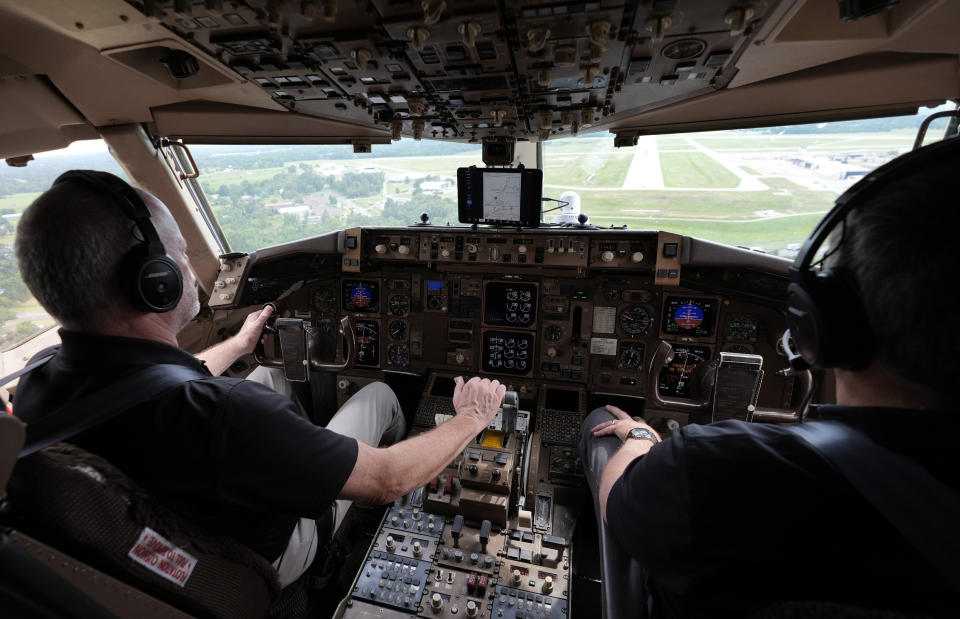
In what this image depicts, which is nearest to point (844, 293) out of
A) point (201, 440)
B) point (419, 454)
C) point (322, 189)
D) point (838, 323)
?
point (838, 323)

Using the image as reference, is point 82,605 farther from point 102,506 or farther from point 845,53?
point 845,53

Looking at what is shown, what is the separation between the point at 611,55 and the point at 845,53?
37.2 inches

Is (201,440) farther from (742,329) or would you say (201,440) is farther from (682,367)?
(742,329)

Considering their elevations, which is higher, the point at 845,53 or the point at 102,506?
the point at 845,53

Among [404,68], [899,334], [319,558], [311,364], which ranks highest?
[404,68]

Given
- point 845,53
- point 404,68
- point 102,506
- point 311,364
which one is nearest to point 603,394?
point 311,364

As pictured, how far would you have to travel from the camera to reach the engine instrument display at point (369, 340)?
3346 millimetres

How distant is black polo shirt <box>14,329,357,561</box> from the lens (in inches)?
35.9

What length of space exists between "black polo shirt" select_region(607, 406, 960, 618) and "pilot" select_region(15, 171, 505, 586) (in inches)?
28.8

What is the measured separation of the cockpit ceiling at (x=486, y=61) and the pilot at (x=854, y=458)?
815 mm

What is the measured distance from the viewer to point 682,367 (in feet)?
9.31

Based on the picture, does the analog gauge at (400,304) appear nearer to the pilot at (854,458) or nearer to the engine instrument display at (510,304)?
the engine instrument display at (510,304)

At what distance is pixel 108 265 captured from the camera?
3.19 feet

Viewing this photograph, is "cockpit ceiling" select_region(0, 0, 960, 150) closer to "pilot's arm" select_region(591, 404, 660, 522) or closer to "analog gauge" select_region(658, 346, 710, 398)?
"pilot's arm" select_region(591, 404, 660, 522)
